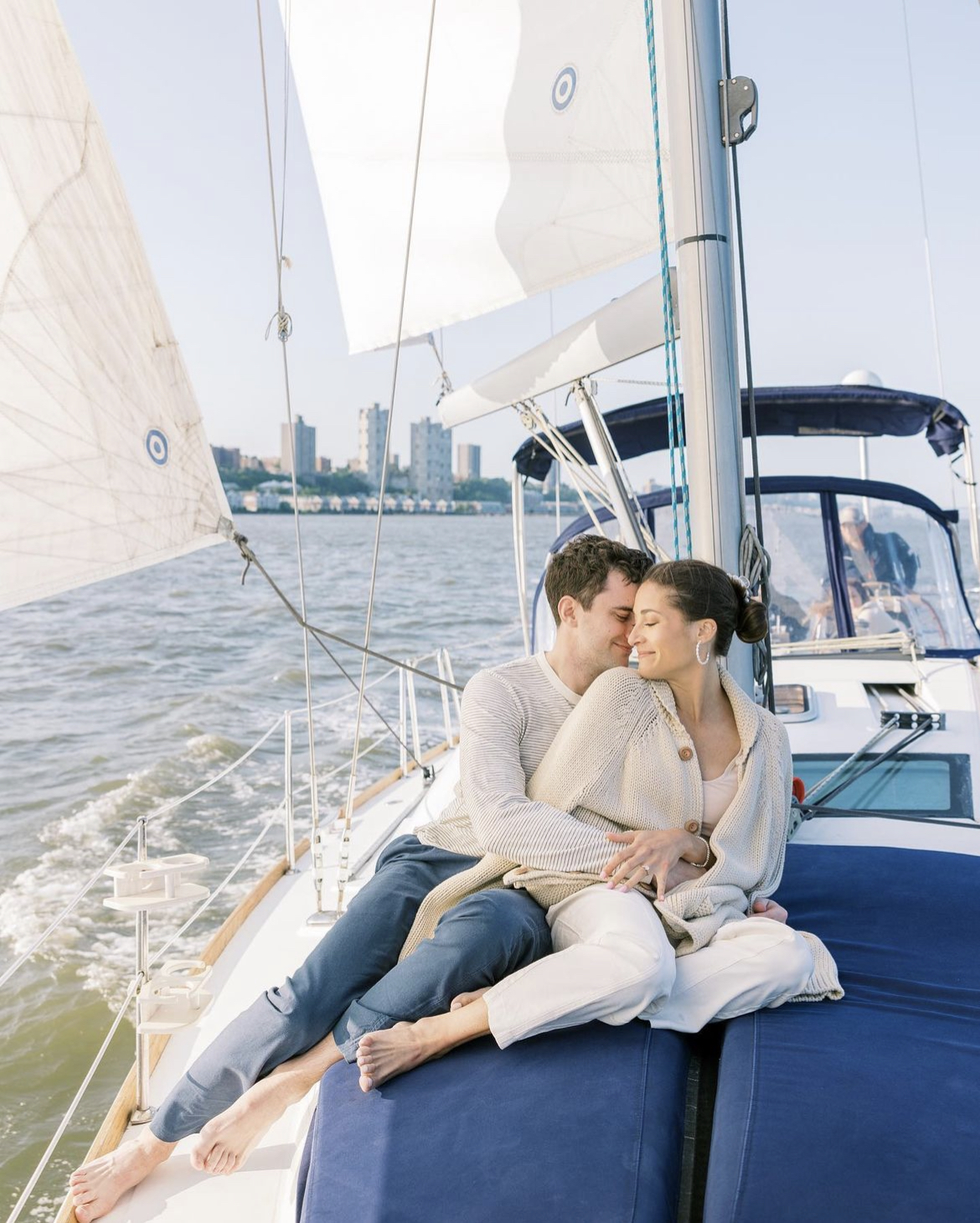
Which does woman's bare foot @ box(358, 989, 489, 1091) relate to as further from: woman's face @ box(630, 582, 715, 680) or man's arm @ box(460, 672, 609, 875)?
woman's face @ box(630, 582, 715, 680)

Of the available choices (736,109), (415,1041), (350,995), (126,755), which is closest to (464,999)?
(415,1041)

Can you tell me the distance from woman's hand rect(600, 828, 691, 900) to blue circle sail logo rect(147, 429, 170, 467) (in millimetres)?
1266

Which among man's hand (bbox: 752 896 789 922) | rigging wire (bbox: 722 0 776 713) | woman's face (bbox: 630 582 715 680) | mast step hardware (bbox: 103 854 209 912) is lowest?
man's hand (bbox: 752 896 789 922)

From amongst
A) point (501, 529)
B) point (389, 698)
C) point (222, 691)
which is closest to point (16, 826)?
point (389, 698)

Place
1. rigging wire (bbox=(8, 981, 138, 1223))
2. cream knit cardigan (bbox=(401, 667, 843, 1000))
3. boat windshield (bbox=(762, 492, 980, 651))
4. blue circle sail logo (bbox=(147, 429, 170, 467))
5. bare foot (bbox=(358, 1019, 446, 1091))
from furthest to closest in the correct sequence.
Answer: boat windshield (bbox=(762, 492, 980, 651)) → blue circle sail logo (bbox=(147, 429, 170, 467)) → cream knit cardigan (bbox=(401, 667, 843, 1000)) → rigging wire (bbox=(8, 981, 138, 1223)) → bare foot (bbox=(358, 1019, 446, 1091))

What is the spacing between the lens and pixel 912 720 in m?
3.20

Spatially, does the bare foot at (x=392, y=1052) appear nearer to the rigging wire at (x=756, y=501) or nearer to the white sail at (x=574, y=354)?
the rigging wire at (x=756, y=501)

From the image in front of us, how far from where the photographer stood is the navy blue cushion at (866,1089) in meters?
1.18

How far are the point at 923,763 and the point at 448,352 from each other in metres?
3.06

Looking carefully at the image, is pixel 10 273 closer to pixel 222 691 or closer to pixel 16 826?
pixel 16 826

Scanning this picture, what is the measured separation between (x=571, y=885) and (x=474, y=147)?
10.8 ft

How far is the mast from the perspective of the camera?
231cm

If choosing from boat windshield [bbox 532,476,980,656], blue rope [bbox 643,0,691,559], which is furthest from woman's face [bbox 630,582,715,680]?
boat windshield [bbox 532,476,980,656]

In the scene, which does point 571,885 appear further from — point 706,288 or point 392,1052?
point 706,288
